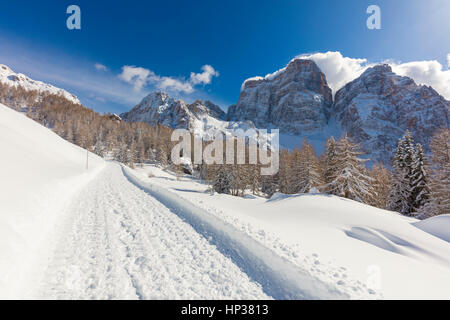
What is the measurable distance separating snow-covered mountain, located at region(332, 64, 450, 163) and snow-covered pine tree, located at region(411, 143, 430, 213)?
456 feet

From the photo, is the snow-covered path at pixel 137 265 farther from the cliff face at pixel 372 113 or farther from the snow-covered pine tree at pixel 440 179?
the cliff face at pixel 372 113

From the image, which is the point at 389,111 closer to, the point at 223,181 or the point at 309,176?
the point at 309,176

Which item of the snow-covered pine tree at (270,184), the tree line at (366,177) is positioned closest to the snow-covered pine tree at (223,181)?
the tree line at (366,177)

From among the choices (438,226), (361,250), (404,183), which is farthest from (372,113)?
(361,250)

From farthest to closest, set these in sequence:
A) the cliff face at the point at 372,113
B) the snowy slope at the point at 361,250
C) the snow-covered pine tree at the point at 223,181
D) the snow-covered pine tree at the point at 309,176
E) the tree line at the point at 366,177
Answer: the cliff face at the point at 372,113 → the snow-covered pine tree at the point at 223,181 → the snow-covered pine tree at the point at 309,176 → the tree line at the point at 366,177 → the snowy slope at the point at 361,250

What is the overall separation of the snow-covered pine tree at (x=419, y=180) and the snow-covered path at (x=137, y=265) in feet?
80.8

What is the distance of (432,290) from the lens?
378 cm

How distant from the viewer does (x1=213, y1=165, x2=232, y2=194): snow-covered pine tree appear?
32.6 meters

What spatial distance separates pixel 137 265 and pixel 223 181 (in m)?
28.7

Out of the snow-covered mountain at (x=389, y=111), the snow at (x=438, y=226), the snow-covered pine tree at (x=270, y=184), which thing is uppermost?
the snow-covered mountain at (x=389, y=111)

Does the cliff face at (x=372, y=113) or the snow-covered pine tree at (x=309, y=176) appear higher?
the cliff face at (x=372, y=113)

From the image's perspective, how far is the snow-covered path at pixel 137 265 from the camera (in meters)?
3.45

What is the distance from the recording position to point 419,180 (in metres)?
18.9

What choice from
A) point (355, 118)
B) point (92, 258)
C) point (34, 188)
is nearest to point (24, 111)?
point (34, 188)
